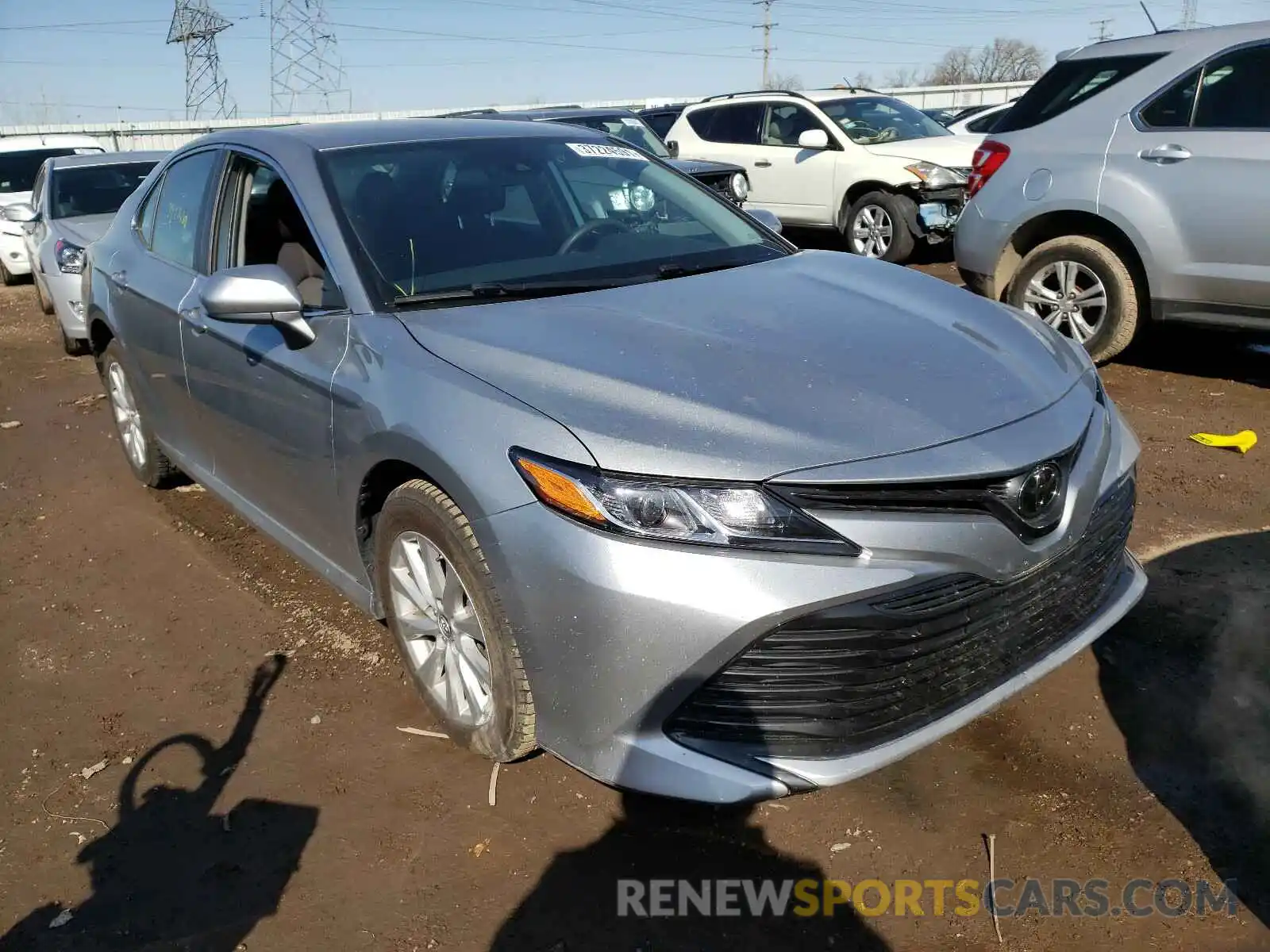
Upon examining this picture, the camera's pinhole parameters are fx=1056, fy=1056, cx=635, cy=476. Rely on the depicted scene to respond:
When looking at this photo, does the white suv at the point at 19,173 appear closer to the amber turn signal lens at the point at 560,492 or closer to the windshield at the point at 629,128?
the windshield at the point at 629,128

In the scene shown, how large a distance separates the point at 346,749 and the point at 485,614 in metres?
0.86

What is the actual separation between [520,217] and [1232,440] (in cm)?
357

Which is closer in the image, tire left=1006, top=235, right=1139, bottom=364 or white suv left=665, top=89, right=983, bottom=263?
tire left=1006, top=235, right=1139, bottom=364

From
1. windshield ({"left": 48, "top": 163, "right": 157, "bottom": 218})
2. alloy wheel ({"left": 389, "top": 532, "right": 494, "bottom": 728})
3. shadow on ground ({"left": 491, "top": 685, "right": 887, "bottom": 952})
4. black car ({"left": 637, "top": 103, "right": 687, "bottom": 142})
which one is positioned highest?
black car ({"left": 637, "top": 103, "right": 687, "bottom": 142})

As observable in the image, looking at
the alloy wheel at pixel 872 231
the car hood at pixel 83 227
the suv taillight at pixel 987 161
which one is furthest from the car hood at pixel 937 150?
the car hood at pixel 83 227

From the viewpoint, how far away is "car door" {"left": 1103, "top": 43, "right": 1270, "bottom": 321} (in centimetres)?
530

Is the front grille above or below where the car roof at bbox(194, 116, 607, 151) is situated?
below

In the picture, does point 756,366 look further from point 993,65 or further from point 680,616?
point 993,65

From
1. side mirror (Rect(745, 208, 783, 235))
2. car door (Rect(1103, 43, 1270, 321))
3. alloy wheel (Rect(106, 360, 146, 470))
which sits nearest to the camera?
side mirror (Rect(745, 208, 783, 235))

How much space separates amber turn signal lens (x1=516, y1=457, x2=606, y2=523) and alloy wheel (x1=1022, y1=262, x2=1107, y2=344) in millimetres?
4484

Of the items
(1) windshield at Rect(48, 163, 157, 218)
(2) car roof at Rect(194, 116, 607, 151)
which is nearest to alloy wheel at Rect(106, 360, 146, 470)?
(2) car roof at Rect(194, 116, 607, 151)

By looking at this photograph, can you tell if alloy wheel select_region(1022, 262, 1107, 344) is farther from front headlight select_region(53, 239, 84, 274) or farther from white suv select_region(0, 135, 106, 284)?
white suv select_region(0, 135, 106, 284)

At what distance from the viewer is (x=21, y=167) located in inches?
543

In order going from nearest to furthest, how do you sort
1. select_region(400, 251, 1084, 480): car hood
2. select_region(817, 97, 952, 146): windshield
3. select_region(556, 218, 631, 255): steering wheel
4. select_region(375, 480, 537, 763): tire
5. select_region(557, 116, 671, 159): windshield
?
select_region(400, 251, 1084, 480): car hood < select_region(375, 480, 537, 763): tire < select_region(556, 218, 631, 255): steering wheel < select_region(557, 116, 671, 159): windshield < select_region(817, 97, 952, 146): windshield
